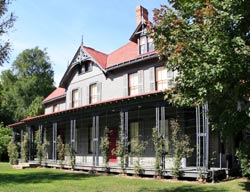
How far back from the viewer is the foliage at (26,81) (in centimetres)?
5294

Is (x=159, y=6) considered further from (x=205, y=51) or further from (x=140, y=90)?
(x=140, y=90)

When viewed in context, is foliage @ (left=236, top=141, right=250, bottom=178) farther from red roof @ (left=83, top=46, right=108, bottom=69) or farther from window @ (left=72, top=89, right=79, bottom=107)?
window @ (left=72, top=89, right=79, bottom=107)

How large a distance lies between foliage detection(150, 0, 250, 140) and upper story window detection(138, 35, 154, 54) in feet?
35.2

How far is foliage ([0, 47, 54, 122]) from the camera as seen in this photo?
5294 cm

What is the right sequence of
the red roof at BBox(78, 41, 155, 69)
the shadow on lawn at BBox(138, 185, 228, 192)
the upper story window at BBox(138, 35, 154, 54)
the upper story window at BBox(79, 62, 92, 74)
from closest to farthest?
1. the shadow on lawn at BBox(138, 185, 228, 192)
2. the upper story window at BBox(138, 35, 154, 54)
3. the red roof at BBox(78, 41, 155, 69)
4. the upper story window at BBox(79, 62, 92, 74)

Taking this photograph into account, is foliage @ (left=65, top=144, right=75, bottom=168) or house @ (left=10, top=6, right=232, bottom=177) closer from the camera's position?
house @ (left=10, top=6, right=232, bottom=177)

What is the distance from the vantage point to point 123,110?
17953 mm

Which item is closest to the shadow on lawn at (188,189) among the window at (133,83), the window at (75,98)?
the window at (133,83)

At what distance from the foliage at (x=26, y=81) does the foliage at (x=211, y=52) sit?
42796 mm

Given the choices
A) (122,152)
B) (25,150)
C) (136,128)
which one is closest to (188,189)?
(122,152)

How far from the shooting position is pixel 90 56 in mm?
25094

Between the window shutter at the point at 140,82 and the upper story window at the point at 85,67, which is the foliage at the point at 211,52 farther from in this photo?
the upper story window at the point at 85,67

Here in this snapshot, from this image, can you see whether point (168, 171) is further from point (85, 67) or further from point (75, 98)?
point (75, 98)

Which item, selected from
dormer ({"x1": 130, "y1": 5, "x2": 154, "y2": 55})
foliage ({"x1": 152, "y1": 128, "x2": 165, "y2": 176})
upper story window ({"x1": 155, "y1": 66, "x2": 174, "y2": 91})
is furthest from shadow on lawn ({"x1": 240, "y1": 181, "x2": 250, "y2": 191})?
dormer ({"x1": 130, "y1": 5, "x2": 154, "y2": 55})
